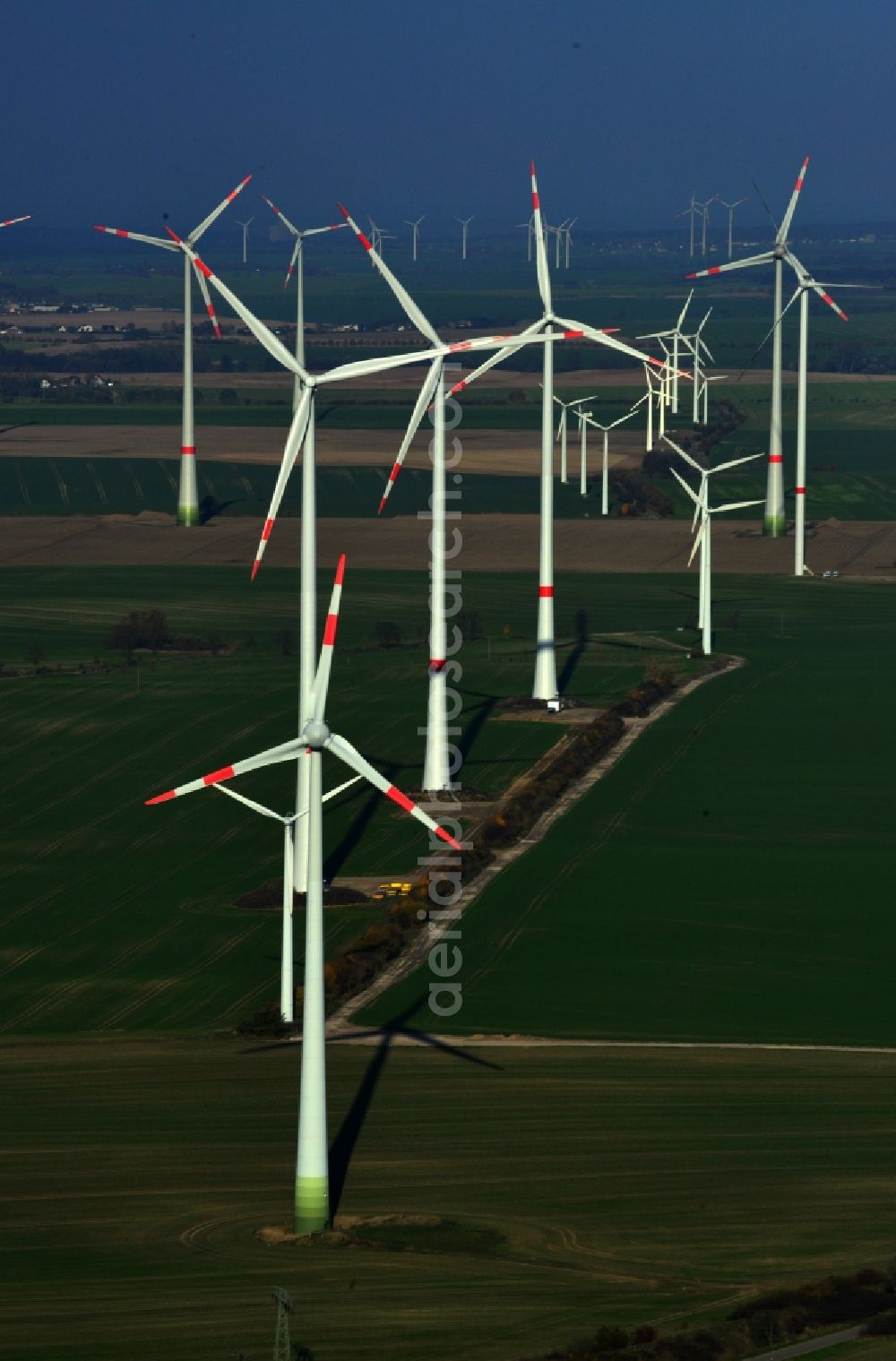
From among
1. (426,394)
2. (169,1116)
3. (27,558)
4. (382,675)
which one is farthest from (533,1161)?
(27,558)

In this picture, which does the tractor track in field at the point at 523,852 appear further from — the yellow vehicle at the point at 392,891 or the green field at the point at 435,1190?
the green field at the point at 435,1190

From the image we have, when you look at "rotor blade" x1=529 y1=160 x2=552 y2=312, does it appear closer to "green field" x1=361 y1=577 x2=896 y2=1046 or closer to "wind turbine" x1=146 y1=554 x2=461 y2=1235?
"green field" x1=361 y1=577 x2=896 y2=1046

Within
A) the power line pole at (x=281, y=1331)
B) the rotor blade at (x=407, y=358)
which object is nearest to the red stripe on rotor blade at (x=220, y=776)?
the rotor blade at (x=407, y=358)

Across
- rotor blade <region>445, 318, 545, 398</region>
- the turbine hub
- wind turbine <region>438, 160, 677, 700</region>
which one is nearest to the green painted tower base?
the turbine hub

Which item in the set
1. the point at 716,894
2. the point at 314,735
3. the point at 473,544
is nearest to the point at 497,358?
the point at 716,894

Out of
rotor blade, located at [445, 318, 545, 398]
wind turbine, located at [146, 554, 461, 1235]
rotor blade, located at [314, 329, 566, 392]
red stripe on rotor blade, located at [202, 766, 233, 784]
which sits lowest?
wind turbine, located at [146, 554, 461, 1235]
